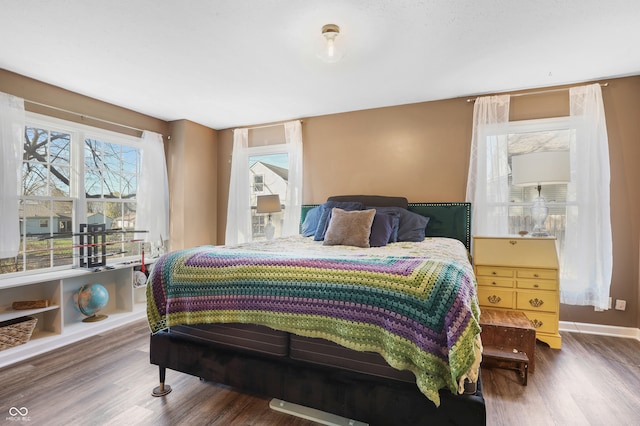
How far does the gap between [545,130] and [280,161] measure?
10.3ft

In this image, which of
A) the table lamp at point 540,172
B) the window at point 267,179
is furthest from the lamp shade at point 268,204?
the table lamp at point 540,172

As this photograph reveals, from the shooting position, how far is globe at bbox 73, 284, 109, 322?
297 cm

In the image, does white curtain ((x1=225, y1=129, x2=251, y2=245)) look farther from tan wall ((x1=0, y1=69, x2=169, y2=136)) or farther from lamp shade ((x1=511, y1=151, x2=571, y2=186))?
lamp shade ((x1=511, y1=151, x2=571, y2=186))

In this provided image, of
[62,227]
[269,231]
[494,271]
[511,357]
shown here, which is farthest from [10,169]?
[494,271]

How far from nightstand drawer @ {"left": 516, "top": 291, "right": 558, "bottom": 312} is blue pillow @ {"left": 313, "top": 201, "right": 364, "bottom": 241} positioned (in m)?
1.74

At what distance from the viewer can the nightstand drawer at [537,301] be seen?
8.59 feet

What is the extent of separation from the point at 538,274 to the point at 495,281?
1.11 feet

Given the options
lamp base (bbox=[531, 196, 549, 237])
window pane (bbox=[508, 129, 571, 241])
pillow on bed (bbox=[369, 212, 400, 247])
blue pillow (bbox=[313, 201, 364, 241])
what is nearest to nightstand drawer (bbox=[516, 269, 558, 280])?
lamp base (bbox=[531, 196, 549, 237])

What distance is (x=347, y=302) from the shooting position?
1415 millimetres

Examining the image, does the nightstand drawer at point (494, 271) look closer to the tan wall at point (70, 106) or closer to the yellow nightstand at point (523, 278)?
the yellow nightstand at point (523, 278)

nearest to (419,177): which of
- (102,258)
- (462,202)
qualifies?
(462,202)

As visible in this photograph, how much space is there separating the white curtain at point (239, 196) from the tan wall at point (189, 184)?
401mm

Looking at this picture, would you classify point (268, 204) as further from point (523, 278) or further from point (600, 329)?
point (600, 329)

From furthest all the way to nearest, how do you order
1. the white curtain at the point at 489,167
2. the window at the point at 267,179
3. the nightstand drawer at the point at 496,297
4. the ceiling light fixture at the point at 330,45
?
the window at the point at 267,179, the white curtain at the point at 489,167, the nightstand drawer at the point at 496,297, the ceiling light fixture at the point at 330,45
